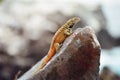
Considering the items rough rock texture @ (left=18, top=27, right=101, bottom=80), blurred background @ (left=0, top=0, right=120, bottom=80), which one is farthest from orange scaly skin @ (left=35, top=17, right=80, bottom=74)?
blurred background @ (left=0, top=0, right=120, bottom=80)

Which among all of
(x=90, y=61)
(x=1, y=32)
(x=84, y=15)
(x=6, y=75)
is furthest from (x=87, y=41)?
(x=84, y=15)

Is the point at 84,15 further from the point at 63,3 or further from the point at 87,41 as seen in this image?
the point at 87,41

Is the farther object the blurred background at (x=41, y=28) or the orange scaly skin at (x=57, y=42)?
the blurred background at (x=41, y=28)

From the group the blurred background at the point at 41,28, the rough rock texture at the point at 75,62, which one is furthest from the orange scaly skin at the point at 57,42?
the blurred background at the point at 41,28

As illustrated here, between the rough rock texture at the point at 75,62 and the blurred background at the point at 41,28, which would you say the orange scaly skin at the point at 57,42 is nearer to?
the rough rock texture at the point at 75,62

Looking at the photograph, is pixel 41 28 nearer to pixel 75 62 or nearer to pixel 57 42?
pixel 57 42

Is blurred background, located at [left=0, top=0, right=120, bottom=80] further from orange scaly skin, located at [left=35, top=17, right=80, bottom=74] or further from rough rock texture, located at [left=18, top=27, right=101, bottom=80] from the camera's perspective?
rough rock texture, located at [left=18, top=27, right=101, bottom=80]
